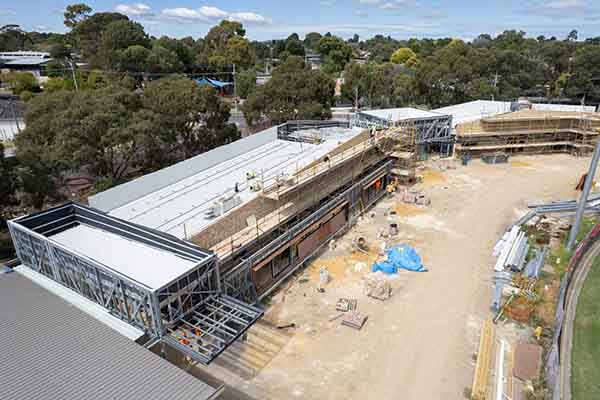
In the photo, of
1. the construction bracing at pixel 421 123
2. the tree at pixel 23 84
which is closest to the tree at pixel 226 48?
the tree at pixel 23 84

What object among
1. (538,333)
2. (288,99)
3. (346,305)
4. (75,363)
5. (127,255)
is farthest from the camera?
(288,99)

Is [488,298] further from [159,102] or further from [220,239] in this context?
[159,102]

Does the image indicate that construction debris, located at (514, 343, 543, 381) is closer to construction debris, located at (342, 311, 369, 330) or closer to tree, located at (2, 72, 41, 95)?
construction debris, located at (342, 311, 369, 330)

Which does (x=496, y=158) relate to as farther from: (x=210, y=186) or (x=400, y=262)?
(x=210, y=186)

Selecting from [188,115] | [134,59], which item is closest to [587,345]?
[188,115]

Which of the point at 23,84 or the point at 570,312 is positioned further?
the point at 23,84

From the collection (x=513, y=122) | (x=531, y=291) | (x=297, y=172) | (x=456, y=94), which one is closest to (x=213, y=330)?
(x=297, y=172)

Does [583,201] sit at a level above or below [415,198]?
above
